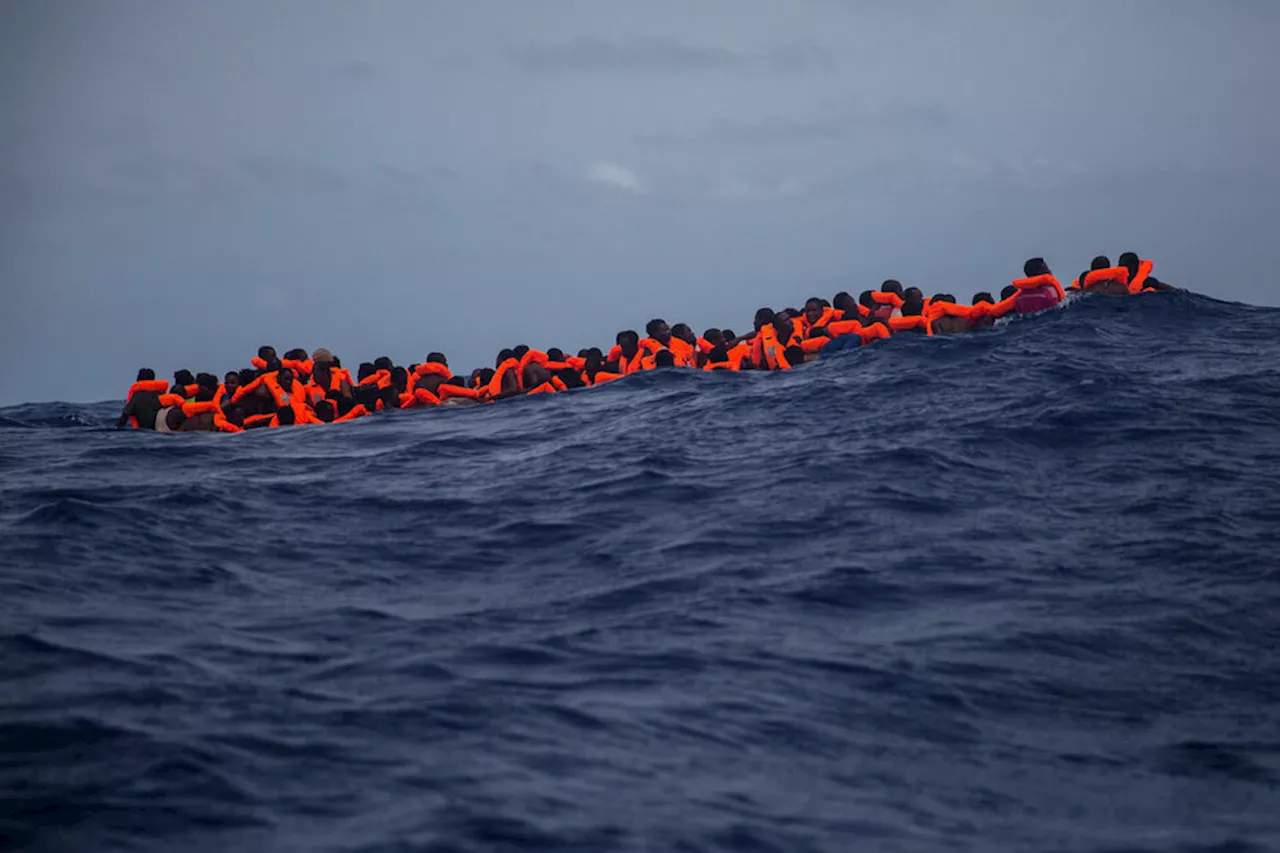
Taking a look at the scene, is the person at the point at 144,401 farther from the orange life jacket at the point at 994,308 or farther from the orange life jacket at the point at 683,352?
the orange life jacket at the point at 994,308

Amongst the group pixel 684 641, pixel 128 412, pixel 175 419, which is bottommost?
pixel 684 641

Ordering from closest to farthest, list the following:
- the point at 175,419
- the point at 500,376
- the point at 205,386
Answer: the point at 175,419
the point at 500,376
the point at 205,386

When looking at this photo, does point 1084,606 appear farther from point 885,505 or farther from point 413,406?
point 413,406

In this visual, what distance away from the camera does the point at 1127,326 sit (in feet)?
71.8

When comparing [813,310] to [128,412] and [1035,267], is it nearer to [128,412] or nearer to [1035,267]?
[1035,267]

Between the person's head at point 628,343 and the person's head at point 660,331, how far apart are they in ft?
1.24

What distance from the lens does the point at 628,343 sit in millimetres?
24953

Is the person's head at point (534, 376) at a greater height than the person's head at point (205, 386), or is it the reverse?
the person's head at point (205, 386)

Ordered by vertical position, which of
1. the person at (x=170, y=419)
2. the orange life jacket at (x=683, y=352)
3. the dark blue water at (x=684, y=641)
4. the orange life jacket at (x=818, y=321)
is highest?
the orange life jacket at (x=818, y=321)

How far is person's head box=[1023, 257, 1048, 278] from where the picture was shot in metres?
22.1

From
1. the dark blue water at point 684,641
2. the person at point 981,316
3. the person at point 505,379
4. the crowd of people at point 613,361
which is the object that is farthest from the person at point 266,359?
the person at point 981,316

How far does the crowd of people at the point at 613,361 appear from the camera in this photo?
22.8 meters

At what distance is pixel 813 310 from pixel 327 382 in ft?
34.8

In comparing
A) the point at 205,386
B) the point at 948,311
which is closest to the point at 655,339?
the point at 948,311
